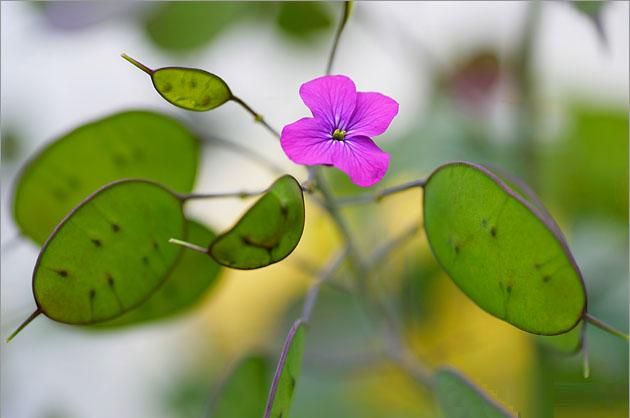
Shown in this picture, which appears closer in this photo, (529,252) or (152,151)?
(529,252)

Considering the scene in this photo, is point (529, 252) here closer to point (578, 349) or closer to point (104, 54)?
point (578, 349)

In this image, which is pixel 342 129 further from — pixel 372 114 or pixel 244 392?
pixel 244 392

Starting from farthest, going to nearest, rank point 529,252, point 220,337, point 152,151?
point 220,337
point 152,151
point 529,252

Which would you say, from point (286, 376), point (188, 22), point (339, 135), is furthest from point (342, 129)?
point (188, 22)

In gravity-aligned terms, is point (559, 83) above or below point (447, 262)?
below

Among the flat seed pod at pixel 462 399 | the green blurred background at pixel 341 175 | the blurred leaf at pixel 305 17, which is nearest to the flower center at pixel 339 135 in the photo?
the flat seed pod at pixel 462 399

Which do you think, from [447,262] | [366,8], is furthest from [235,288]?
[447,262]

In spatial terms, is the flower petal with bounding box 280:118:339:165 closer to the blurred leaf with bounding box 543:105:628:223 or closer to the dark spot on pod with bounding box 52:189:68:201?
the dark spot on pod with bounding box 52:189:68:201
